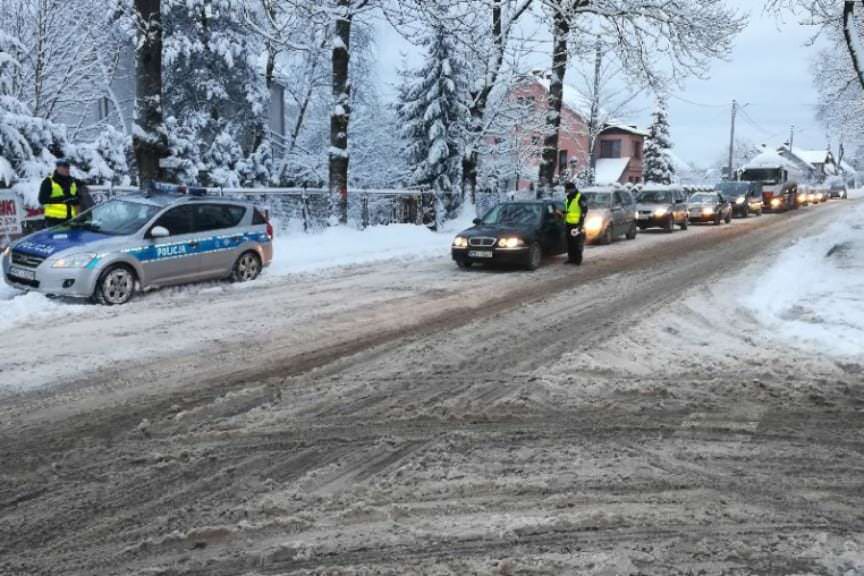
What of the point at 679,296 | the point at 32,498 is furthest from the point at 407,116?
the point at 32,498

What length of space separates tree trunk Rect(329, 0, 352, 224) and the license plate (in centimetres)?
1027

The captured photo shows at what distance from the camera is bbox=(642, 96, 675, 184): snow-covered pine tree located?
6119cm

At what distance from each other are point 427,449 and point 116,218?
8.02 metres

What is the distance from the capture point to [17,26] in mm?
22812

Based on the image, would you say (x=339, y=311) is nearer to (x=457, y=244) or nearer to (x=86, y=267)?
(x=86, y=267)

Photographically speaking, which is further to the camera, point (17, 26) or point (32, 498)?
point (17, 26)

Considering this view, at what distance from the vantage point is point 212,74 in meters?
26.6

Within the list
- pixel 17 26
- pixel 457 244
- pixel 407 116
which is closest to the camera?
pixel 457 244

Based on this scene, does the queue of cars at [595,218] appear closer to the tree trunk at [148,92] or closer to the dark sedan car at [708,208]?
the dark sedan car at [708,208]

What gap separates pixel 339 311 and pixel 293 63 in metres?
30.1

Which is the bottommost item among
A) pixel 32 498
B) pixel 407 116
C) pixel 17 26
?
pixel 32 498

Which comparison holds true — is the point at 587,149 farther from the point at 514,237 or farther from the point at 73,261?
the point at 73,261

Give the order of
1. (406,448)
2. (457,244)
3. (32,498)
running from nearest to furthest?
(32,498), (406,448), (457,244)

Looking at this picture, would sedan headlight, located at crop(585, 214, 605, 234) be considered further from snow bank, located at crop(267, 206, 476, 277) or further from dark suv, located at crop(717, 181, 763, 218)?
dark suv, located at crop(717, 181, 763, 218)
